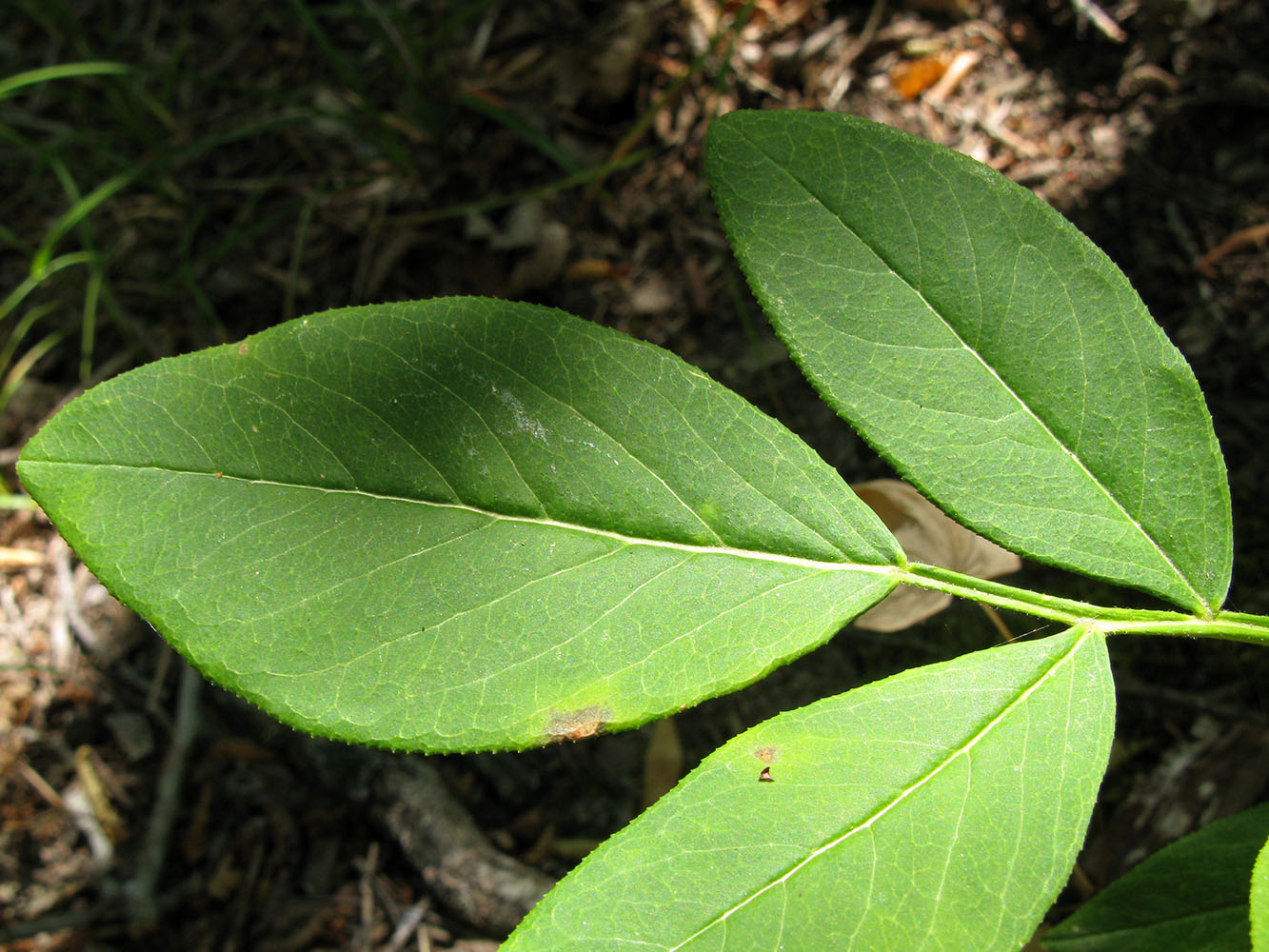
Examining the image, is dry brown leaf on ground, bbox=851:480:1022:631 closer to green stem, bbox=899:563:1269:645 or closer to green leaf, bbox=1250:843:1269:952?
green stem, bbox=899:563:1269:645

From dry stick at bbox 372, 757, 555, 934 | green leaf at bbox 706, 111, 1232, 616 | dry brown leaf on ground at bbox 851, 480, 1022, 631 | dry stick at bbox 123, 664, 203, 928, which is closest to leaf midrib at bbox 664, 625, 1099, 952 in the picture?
green leaf at bbox 706, 111, 1232, 616

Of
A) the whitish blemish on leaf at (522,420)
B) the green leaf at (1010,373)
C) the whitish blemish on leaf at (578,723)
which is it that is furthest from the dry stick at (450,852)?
the green leaf at (1010,373)

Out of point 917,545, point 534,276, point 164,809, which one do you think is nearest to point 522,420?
point 917,545

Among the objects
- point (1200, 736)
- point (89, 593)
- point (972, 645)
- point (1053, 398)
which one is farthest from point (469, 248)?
point (1200, 736)

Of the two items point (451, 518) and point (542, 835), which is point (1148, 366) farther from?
point (542, 835)

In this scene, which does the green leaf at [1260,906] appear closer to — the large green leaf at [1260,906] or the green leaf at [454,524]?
the large green leaf at [1260,906]
